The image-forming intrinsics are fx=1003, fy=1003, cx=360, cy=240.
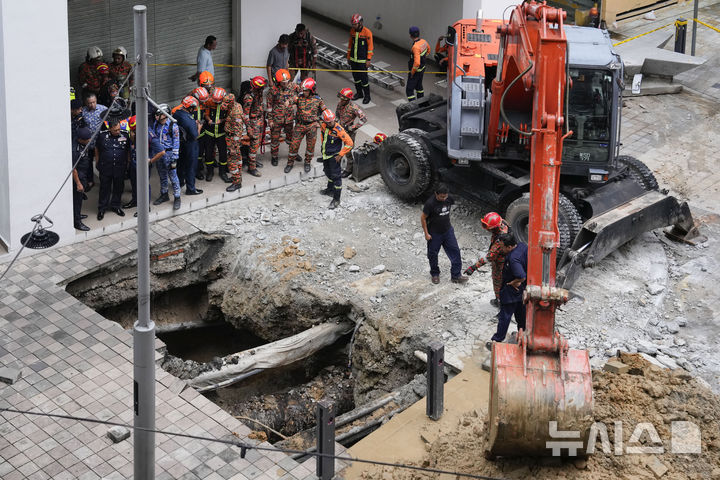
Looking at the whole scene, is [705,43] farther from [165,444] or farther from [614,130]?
[165,444]

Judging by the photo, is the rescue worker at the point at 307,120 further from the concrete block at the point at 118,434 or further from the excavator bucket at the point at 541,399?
the excavator bucket at the point at 541,399

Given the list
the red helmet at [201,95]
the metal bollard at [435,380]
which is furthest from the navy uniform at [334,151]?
the metal bollard at [435,380]

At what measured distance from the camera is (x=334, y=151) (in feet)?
49.1

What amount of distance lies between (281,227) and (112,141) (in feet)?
8.78

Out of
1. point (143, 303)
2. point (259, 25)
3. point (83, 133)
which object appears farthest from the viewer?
point (259, 25)

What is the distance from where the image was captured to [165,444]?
34.7 feet

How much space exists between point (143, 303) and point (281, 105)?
26.2 ft

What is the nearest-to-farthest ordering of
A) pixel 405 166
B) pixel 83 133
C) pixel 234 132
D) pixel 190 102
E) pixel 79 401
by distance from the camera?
pixel 79 401 < pixel 83 133 < pixel 190 102 < pixel 234 132 < pixel 405 166

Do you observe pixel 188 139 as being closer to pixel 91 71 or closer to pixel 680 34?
pixel 91 71

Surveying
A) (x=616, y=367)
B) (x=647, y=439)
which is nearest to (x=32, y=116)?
(x=616, y=367)

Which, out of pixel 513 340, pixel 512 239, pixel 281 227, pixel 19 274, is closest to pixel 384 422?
pixel 513 340

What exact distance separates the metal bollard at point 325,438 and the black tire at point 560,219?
4.65 metres

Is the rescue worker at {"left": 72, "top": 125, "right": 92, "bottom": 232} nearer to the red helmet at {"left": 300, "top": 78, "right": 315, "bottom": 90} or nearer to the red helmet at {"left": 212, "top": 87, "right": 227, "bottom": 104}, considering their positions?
the red helmet at {"left": 212, "top": 87, "right": 227, "bottom": 104}

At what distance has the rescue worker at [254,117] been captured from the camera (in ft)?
51.2
